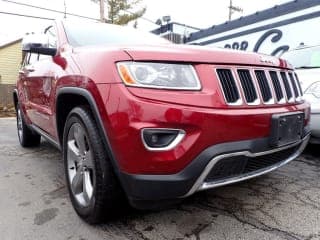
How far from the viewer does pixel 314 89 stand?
3.99 metres

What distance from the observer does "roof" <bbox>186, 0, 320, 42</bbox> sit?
375 inches

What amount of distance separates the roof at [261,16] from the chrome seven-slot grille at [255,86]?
741cm

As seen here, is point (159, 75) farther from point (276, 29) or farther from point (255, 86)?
point (276, 29)

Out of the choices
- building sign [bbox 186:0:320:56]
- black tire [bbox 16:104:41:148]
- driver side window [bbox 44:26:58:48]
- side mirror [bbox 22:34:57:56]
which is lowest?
black tire [bbox 16:104:41:148]

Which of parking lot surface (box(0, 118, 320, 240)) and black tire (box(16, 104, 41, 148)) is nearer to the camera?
parking lot surface (box(0, 118, 320, 240))

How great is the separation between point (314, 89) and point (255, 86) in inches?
75.1

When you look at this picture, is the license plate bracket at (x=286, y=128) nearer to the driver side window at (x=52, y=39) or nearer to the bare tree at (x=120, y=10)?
the driver side window at (x=52, y=39)

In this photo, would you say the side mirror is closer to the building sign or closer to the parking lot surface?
the parking lot surface

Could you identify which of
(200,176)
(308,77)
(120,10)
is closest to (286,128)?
(200,176)

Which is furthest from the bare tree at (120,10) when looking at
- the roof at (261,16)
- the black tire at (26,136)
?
the black tire at (26,136)

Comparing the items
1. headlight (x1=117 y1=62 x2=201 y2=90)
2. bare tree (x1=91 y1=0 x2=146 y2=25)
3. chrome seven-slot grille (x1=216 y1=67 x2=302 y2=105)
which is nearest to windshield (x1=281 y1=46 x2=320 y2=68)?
chrome seven-slot grille (x1=216 y1=67 x2=302 y2=105)

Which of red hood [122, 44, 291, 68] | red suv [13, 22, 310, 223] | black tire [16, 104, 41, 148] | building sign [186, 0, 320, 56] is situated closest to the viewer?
red suv [13, 22, 310, 223]

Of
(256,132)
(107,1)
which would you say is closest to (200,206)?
(256,132)

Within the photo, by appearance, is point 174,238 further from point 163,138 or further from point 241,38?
point 241,38
